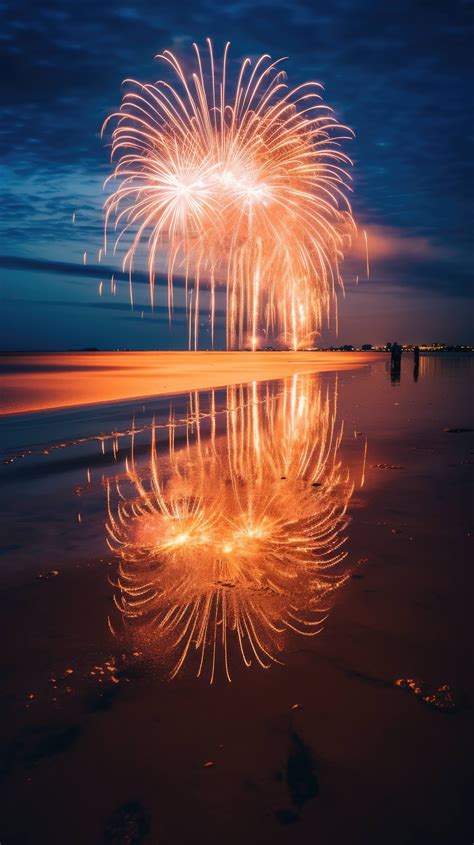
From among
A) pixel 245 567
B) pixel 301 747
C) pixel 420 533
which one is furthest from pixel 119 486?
pixel 301 747

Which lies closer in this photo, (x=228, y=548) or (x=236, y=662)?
(x=236, y=662)

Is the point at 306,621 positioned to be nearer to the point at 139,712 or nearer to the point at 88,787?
the point at 139,712

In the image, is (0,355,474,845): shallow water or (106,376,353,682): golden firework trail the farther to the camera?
(106,376,353,682): golden firework trail

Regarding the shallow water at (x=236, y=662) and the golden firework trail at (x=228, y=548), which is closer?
the shallow water at (x=236, y=662)
